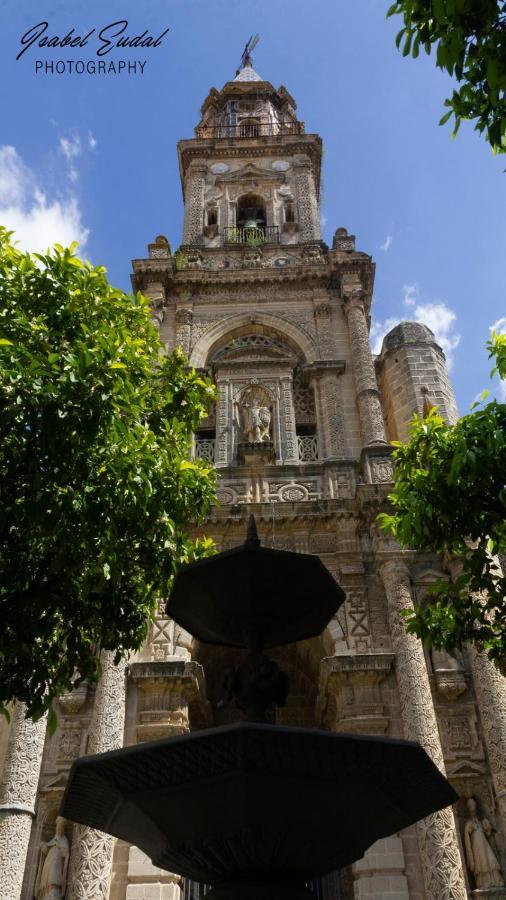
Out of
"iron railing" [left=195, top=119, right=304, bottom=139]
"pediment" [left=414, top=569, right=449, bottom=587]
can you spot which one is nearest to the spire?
"iron railing" [left=195, top=119, right=304, bottom=139]

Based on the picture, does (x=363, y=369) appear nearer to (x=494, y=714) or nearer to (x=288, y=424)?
(x=288, y=424)

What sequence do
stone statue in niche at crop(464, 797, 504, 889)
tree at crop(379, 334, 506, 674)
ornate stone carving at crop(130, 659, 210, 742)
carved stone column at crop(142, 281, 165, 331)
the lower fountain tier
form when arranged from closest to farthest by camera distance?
the lower fountain tier
tree at crop(379, 334, 506, 674)
stone statue in niche at crop(464, 797, 504, 889)
ornate stone carving at crop(130, 659, 210, 742)
carved stone column at crop(142, 281, 165, 331)

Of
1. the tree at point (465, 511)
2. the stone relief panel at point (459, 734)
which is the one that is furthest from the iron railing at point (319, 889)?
the tree at point (465, 511)

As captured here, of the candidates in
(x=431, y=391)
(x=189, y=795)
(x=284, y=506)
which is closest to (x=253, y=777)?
(x=189, y=795)

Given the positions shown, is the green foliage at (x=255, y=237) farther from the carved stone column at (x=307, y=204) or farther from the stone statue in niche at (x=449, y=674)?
the stone statue in niche at (x=449, y=674)

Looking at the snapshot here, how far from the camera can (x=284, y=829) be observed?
4.56 meters

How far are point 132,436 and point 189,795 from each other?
3943mm

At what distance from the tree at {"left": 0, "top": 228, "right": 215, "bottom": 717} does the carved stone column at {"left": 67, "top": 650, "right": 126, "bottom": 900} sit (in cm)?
337

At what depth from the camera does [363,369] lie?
17.1 m

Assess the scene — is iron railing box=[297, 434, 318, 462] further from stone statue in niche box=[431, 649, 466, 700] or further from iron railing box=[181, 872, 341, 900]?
iron railing box=[181, 872, 341, 900]

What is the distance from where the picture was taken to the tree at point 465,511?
7.98m

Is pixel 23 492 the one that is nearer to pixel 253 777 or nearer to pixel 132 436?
pixel 132 436

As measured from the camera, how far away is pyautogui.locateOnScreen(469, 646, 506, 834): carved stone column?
1076 cm

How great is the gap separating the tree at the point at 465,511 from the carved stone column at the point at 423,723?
9.37 ft
